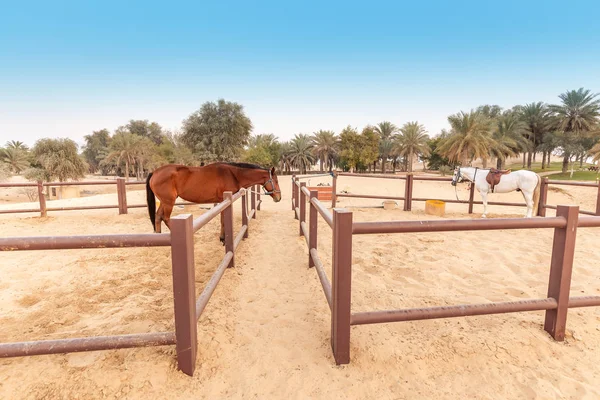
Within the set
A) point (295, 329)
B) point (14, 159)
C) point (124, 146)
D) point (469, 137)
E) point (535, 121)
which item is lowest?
point (295, 329)

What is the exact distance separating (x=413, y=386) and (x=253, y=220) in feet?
19.6

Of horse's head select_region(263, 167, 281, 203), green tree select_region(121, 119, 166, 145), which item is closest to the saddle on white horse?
horse's head select_region(263, 167, 281, 203)

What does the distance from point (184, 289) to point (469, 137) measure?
33.0m

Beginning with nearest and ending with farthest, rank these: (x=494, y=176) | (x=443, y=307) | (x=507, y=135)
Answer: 1. (x=443, y=307)
2. (x=494, y=176)
3. (x=507, y=135)

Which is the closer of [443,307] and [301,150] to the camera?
[443,307]

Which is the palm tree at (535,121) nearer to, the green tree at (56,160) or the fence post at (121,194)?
the fence post at (121,194)

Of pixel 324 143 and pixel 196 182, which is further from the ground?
pixel 324 143

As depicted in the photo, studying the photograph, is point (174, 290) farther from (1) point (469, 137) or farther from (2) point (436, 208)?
(1) point (469, 137)

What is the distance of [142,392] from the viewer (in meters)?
1.68

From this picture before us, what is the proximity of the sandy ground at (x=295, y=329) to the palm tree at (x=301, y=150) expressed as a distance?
4194 centimetres

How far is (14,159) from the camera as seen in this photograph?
38000mm

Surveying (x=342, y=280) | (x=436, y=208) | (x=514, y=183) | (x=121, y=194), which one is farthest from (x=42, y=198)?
(x=514, y=183)

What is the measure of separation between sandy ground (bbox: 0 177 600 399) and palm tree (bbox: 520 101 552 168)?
39587mm

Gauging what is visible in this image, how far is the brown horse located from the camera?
18.0 feet
